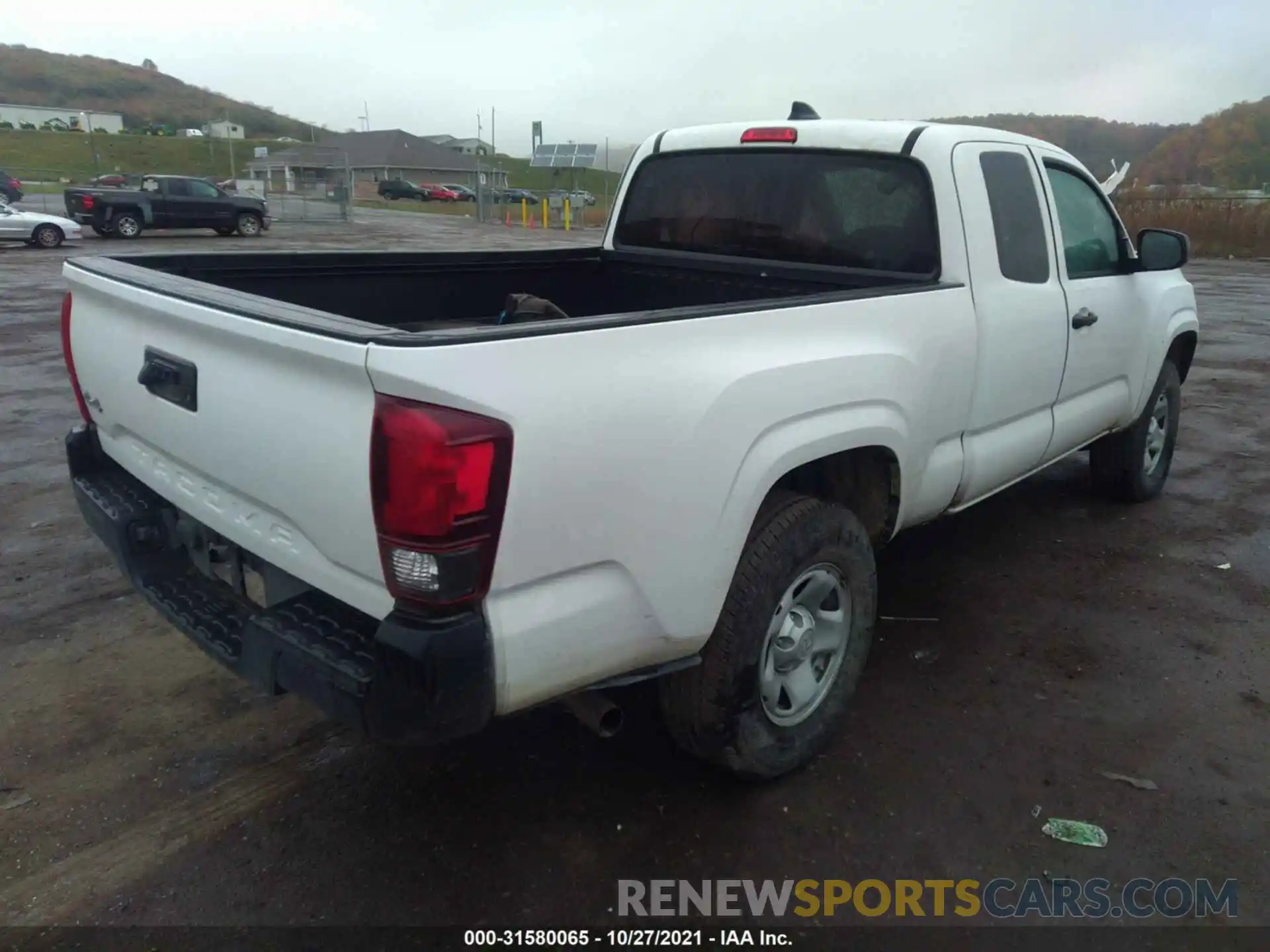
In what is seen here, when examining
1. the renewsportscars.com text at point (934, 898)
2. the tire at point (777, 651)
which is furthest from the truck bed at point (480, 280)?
the renewsportscars.com text at point (934, 898)

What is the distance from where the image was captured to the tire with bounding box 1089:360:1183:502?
5.37 m

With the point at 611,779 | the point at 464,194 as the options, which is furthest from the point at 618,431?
the point at 464,194

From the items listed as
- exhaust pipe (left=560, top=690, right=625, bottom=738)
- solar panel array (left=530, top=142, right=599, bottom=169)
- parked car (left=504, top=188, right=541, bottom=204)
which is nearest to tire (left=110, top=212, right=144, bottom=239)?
solar panel array (left=530, top=142, right=599, bottom=169)

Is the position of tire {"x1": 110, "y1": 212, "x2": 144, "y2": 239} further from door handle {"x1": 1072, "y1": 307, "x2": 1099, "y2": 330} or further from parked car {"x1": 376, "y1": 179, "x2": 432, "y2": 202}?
parked car {"x1": 376, "y1": 179, "x2": 432, "y2": 202}

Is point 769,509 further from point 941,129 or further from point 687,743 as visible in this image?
point 941,129

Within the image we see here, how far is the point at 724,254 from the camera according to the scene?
4.32 metres

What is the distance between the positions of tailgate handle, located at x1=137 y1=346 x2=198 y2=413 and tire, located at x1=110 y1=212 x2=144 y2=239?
25.5 m

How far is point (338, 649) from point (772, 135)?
2925mm

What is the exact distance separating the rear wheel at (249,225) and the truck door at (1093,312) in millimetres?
26727

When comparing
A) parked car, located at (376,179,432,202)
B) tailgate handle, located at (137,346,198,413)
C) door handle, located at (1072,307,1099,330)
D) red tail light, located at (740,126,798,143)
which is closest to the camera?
tailgate handle, located at (137,346,198,413)

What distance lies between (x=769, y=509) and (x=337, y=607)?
1198 millimetres

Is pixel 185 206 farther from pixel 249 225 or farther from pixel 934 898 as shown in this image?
pixel 934 898

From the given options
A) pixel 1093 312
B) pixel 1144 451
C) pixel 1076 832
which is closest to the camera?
pixel 1076 832

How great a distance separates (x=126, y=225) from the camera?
81.5ft
